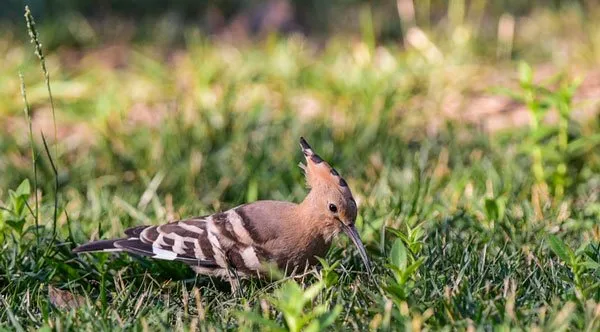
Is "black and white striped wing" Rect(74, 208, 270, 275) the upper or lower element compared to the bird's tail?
lower

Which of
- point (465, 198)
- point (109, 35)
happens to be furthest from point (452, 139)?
point (109, 35)

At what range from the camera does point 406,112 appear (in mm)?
6191

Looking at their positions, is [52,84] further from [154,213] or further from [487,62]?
[487,62]

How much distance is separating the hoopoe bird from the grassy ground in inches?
3.7

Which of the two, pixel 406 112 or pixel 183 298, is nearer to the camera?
pixel 183 298

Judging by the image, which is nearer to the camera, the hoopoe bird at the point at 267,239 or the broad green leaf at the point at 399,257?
the broad green leaf at the point at 399,257

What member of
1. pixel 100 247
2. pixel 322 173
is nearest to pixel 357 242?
pixel 322 173

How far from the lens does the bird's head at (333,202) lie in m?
3.75

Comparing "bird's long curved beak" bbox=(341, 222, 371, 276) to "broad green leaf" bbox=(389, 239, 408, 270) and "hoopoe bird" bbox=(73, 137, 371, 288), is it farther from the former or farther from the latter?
"broad green leaf" bbox=(389, 239, 408, 270)

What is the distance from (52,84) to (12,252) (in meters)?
2.98

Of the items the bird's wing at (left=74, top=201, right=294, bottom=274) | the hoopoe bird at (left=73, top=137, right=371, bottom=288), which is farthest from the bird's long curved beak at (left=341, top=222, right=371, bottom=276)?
the bird's wing at (left=74, top=201, right=294, bottom=274)

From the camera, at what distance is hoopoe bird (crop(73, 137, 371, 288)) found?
3.73 metres

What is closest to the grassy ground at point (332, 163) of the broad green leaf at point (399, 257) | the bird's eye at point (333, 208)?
the broad green leaf at point (399, 257)

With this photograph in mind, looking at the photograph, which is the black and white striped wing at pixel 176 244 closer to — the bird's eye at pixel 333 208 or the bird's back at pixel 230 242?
the bird's back at pixel 230 242
